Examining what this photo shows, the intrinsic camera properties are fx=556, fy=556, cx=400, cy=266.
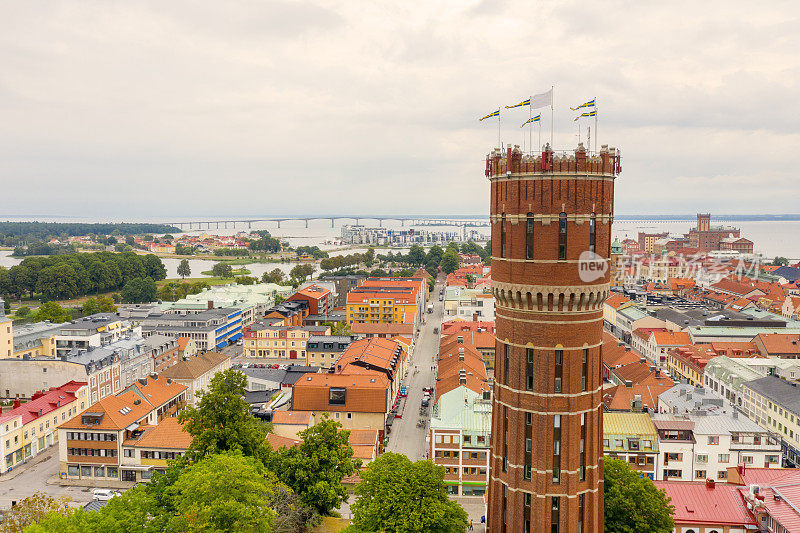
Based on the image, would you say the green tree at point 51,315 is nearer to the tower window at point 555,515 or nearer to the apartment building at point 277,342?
the apartment building at point 277,342

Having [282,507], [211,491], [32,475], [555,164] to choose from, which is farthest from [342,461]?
[32,475]

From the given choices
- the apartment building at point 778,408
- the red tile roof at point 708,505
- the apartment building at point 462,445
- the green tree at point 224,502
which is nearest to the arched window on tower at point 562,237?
the green tree at point 224,502

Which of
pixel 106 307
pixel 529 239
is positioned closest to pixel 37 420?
pixel 529 239

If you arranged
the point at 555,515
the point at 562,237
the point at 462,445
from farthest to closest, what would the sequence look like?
the point at 462,445
the point at 555,515
the point at 562,237

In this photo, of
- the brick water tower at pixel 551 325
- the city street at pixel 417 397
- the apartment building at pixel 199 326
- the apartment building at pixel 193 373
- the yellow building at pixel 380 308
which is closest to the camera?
the brick water tower at pixel 551 325

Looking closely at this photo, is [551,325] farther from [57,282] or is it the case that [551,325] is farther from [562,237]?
[57,282]
